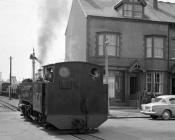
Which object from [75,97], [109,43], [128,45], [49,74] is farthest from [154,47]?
[75,97]

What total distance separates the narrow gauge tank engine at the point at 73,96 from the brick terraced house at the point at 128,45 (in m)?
17.0

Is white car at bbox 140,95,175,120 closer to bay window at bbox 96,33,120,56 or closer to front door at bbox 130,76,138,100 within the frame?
bay window at bbox 96,33,120,56

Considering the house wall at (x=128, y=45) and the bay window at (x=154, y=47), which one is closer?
the house wall at (x=128, y=45)

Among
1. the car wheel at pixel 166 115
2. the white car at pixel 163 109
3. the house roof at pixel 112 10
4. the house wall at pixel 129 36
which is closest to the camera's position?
the white car at pixel 163 109

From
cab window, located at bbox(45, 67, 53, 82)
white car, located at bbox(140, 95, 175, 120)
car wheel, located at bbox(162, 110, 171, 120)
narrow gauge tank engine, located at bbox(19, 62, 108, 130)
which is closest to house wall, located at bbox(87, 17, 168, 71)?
white car, located at bbox(140, 95, 175, 120)

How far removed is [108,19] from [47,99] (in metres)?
19.9

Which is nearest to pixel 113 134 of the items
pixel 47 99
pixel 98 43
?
pixel 47 99

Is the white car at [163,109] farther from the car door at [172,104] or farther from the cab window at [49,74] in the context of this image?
the cab window at [49,74]

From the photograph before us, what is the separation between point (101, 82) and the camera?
56.4 feet

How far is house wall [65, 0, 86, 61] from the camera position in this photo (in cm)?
3587

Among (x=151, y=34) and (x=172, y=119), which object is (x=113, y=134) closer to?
(x=172, y=119)

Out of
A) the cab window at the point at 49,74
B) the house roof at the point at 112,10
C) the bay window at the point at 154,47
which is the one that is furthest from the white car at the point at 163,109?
the house roof at the point at 112,10

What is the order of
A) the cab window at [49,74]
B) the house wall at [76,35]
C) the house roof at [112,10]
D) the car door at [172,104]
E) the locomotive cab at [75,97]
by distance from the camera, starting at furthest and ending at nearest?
1. the house wall at [76,35]
2. the house roof at [112,10]
3. the car door at [172,104]
4. the cab window at [49,74]
5. the locomotive cab at [75,97]

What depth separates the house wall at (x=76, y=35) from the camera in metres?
35.9
